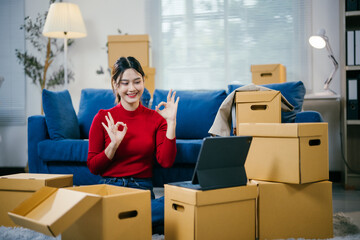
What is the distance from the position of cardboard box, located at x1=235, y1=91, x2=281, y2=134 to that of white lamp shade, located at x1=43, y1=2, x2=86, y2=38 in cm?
243

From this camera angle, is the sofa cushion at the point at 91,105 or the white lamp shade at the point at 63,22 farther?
the white lamp shade at the point at 63,22

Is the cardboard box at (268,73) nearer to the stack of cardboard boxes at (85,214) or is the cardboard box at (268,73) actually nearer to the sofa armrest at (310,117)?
the sofa armrest at (310,117)

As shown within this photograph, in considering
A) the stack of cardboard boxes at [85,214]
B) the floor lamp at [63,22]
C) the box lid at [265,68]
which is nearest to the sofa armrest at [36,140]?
the stack of cardboard boxes at [85,214]

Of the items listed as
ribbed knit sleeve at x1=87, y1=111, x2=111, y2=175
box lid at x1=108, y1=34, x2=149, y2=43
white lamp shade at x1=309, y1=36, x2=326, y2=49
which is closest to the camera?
ribbed knit sleeve at x1=87, y1=111, x2=111, y2=175

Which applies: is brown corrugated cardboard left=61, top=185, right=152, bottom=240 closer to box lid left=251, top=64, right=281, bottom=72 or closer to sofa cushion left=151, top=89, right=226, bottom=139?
sofa cushion left=151, top=89, right=226, bottom=139

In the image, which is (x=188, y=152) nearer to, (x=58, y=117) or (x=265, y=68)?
(x=58, y=117)

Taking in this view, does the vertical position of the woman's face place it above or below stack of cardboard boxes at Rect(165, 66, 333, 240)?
above

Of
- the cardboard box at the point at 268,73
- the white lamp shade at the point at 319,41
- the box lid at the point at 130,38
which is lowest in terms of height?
the cardboard box at the point at 268,73

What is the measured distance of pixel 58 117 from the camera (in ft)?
9.09

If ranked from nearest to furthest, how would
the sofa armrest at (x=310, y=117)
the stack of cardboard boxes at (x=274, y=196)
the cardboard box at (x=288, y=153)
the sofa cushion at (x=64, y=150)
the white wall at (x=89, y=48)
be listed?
the stack of cardboard boxes at (x=274, y=196), the cardboard box at (x=288, y=153), the sofa armrest at (x=310, y=117), the sofa cushion at (x=64, y=150), the white wall at (x=89, y=48)

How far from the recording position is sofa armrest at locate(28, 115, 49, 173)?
2.73 meters

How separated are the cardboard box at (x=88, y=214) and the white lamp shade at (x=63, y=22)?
2728 millimetres

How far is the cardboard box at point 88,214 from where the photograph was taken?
4.30 ft

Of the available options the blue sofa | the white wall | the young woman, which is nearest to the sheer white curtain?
the white wall
